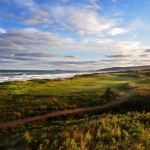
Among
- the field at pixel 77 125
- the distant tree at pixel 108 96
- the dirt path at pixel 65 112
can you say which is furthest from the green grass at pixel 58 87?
the dirt path at pixel 65 112

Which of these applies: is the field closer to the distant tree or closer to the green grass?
the distant tree

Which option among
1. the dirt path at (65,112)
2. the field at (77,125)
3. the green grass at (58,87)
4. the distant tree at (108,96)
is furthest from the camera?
the green grass at (58,87)

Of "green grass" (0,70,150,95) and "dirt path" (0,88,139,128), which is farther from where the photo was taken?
"green grass" (0,70,150,95)

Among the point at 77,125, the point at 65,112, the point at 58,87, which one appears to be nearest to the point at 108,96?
the point at 65,112

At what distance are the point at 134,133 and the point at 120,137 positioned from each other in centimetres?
95

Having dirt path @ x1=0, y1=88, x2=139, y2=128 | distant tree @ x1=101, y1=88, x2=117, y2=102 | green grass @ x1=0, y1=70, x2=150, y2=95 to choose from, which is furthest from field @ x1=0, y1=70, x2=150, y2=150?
green grass @ x1=0, y1=70, x2=150, y2=95

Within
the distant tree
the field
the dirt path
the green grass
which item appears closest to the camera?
the field

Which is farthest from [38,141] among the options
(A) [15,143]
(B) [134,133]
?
(B) [134,133]

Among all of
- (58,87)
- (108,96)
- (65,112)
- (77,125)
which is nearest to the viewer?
(77,125)

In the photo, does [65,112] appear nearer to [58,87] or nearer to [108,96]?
[108,96]

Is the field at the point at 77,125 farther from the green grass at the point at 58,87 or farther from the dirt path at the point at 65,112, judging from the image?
the green grass at the point at 58,87

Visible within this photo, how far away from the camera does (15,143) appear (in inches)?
477

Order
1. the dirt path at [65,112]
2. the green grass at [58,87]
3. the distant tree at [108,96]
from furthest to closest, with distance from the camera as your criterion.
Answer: the green grass at [58,87] < the distant tree at [108,96] < the dirt path at [65,112]

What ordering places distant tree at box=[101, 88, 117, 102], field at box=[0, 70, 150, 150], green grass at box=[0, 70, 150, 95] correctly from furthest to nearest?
green grass at box=[0, 70, 150, 95]
distant tree at box=[101, 88, 117, 102]
field at box=[0, 70, 150, 150]
